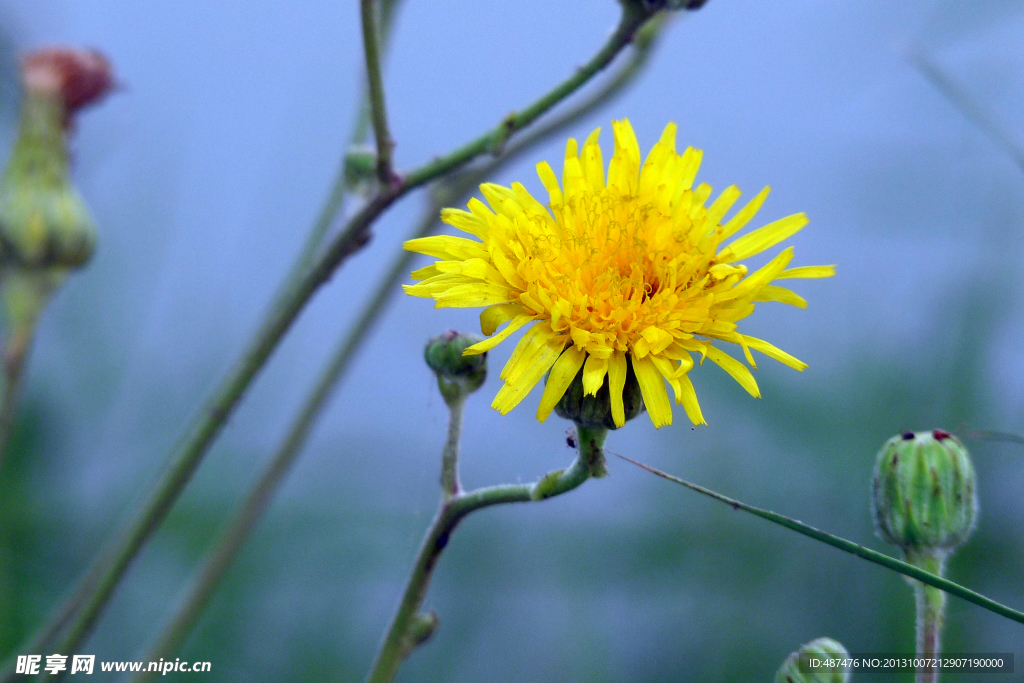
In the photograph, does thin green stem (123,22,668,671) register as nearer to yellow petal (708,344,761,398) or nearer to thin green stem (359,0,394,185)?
thin green stem (359,0,394,185)

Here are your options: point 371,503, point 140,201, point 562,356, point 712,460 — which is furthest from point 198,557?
point 562,356

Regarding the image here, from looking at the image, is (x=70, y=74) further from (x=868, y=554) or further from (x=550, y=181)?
(x=868, y=554)

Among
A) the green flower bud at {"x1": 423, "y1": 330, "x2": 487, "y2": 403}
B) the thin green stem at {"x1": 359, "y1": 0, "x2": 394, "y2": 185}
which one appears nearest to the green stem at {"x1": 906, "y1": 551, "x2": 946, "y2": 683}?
the green flower bud at {"x1": 423, "y1": 330, "x2": 487, "y2": 403}

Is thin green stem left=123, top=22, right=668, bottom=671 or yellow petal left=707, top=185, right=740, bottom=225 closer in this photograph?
yellow petal left=707, top=185, right=740, bottom=225

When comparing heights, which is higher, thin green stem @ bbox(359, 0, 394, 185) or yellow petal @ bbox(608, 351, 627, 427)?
thin green stem @ bbox(359, 0, 394, 185)

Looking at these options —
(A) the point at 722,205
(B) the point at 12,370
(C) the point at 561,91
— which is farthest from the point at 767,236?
(B) the point at 12,370
